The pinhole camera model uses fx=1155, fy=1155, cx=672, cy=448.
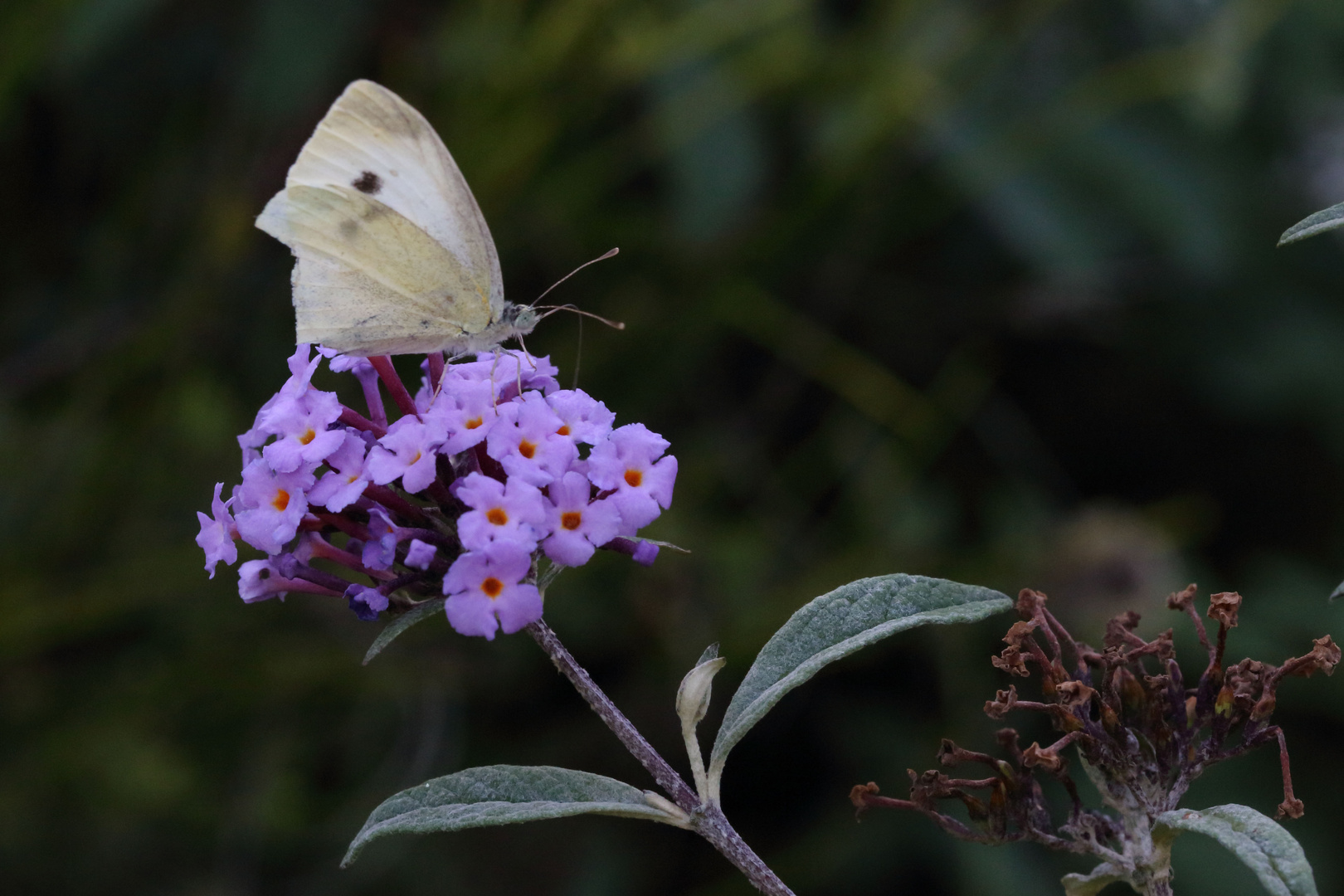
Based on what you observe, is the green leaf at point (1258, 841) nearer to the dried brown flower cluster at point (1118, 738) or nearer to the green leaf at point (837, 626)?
the dried brown flower cluster at point (1118, 738)

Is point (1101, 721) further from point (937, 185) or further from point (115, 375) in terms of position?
point (115, 375)

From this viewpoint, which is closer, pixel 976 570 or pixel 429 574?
pixel 429 574

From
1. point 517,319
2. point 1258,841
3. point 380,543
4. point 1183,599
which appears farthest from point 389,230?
point 1258,841

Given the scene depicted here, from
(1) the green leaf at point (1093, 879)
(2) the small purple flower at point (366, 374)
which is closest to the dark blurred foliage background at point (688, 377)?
(2) the small purple flower at point (366, 374)

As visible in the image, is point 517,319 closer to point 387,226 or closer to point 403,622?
point 387,226

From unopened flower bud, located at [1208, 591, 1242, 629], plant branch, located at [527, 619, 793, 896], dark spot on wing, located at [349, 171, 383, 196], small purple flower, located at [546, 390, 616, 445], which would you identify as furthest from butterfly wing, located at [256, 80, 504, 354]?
unopened flower bud, located at [1208, 591, 1242, 629]

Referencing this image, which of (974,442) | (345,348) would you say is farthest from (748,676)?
(974,442)
